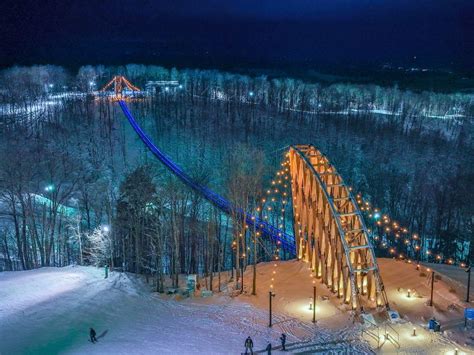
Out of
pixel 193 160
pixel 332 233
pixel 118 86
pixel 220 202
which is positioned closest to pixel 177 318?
pixel 332 233

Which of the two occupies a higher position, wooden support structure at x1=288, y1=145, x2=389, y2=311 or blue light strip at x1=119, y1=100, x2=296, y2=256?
wooden support structure at x1=288, y1=145, x2=389, y2=311

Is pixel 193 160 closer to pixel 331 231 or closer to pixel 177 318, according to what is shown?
pixel 331 231

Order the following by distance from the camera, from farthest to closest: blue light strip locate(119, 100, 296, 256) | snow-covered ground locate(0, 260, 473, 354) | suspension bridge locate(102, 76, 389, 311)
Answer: blue light strip locate(119, 100, 296, 256)
suspension bridge locate(102, 76, 389, 311)
snow-covered ground locate(0, 260, 473, 354)

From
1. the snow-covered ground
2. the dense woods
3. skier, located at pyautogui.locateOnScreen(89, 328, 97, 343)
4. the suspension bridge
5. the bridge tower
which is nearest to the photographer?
the snow-covered ground

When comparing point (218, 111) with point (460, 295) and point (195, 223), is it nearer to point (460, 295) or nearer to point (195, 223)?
point (195, 223)

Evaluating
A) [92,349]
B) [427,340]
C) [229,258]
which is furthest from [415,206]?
[92,349]

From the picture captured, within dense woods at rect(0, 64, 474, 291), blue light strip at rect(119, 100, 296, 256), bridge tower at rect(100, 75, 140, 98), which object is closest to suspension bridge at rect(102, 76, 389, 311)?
dense woods at rect(0, 64, 474, 291)

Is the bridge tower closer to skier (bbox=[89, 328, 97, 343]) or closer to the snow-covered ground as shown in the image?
the snow-covered ground

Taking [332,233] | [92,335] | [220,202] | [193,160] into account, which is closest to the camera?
[92,335]
